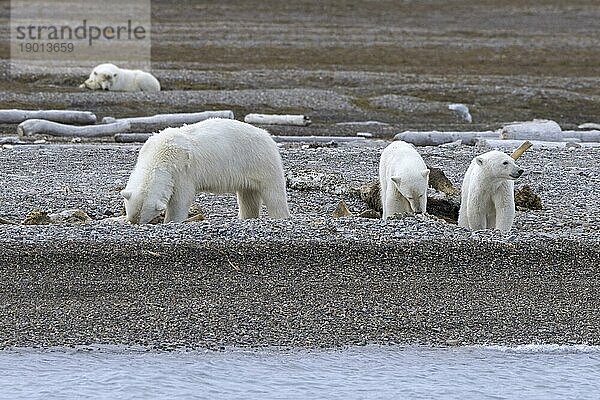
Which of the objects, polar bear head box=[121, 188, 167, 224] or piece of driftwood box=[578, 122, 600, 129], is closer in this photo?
polar bear head box=[121, 188, 167, 224]

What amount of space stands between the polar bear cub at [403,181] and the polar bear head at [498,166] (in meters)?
0.52

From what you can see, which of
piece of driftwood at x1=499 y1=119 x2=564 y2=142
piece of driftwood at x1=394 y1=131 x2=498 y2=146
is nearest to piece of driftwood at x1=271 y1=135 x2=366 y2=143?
piece of driftwood at x1=394 y1=131 x2=498 y2=146

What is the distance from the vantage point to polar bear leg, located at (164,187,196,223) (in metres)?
10.1

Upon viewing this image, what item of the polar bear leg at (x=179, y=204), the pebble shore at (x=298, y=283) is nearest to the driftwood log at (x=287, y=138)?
the pebble shore at (x=298, y=283)

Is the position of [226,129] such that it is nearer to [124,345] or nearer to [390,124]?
[124,345]

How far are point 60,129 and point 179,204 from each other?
29.5 feet

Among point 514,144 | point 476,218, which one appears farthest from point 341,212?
point 514,144

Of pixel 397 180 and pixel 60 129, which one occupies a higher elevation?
pixel 397 180

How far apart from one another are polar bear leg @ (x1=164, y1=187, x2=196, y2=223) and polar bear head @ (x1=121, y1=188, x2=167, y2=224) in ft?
0.51

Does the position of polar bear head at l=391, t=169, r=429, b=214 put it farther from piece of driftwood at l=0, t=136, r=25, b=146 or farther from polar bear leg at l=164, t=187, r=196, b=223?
piece of driftwood at l=0, t=136, r=25, b=146

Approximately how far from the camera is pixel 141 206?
1000 centimetres

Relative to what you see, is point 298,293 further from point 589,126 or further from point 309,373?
point 589,126

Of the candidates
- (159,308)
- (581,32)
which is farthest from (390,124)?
(581,32)

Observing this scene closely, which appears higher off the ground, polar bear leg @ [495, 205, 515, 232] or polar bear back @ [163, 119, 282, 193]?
polar bear back @ [163, 119, 282, 193]
